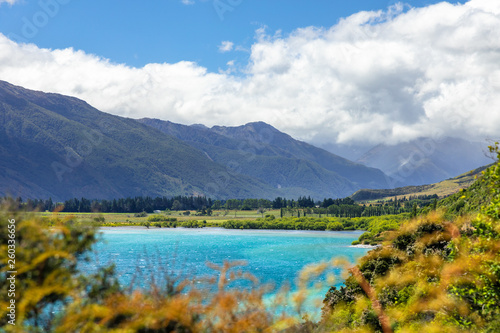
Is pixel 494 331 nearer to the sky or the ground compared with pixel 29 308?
nearer to the ground

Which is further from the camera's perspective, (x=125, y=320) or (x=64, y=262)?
(x=64, y=262)

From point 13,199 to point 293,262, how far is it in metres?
71.0

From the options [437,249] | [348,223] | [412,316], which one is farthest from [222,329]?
[348,223]

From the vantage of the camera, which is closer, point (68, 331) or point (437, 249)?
point (68, 331)

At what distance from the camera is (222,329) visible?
6.58 meters

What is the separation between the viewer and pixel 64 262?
6.57 m

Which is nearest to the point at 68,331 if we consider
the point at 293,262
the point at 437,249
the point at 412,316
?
the point at 412,316

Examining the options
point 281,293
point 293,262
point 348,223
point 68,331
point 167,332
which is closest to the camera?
point 68,331

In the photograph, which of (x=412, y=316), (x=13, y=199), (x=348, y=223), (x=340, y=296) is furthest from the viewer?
(x=348, y=223)

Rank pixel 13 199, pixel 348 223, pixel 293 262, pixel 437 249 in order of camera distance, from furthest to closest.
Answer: pixel 348 223
pixel 293 262
pixel 437 249
pixel 13 199

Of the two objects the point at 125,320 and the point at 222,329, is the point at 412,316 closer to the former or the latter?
the point at 222,329

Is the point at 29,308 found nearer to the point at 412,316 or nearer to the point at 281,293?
the point at 281,293

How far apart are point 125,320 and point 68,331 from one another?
78 cm

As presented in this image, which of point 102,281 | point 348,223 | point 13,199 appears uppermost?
point 13,199
